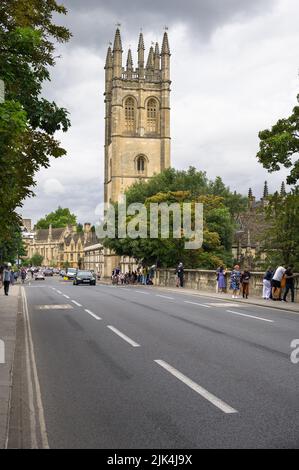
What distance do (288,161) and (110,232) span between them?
35396 millimetres

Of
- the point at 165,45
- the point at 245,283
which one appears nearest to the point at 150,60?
the point at 165,45

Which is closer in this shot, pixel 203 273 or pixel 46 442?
pixel 46 442

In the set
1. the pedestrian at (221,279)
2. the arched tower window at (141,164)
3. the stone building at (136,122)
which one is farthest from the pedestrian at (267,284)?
the arched tower window at (141,164)

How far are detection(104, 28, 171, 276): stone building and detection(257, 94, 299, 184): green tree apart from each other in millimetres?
71272

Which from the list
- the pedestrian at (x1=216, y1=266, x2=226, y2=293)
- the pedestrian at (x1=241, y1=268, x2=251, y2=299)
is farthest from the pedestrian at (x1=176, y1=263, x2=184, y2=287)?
the pedestrian at (x1=241, y1=268, x2=251, y2=299)

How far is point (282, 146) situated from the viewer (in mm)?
23375

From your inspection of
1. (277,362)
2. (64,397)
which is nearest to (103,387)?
(64,397)

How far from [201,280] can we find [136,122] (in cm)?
6596

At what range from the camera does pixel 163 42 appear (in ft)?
330

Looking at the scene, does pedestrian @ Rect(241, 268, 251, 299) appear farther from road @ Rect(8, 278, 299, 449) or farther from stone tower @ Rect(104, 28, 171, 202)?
stone tower @ Rect(104, 28, 171, 202)

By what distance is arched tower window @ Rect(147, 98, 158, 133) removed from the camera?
100500mm
